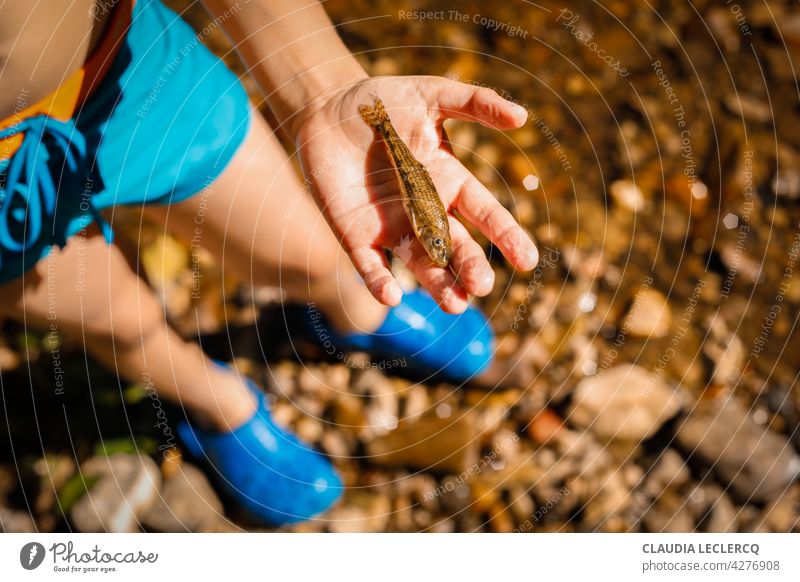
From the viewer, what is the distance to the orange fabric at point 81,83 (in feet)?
1.87

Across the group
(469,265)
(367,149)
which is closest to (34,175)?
(367,149)

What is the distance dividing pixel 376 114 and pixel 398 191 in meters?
0.09

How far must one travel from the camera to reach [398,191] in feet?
2.05

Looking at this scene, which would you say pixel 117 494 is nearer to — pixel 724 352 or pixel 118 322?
pixel 118 322

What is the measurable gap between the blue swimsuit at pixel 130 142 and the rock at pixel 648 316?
0.59 meters

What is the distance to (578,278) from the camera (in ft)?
2.91

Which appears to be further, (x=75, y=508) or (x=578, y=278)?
(x=578, y=278)

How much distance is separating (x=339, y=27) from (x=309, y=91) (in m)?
0.28

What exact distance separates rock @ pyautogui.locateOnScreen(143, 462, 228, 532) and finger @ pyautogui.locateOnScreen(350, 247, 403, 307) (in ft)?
1.23

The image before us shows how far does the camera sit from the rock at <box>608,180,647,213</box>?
3.00ft

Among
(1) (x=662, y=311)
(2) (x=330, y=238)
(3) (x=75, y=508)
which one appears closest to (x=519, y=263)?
(2) (x=330, y=238)

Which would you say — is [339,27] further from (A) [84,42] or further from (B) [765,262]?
(B) [765,262]

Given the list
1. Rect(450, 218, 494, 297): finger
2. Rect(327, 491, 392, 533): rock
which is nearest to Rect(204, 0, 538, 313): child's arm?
Rect(450, 218, 494, 297): finger

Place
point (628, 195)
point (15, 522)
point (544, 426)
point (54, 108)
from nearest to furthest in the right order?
point (54, 108)
point (15, 522)
point (544, 426)
point (628, 195)
